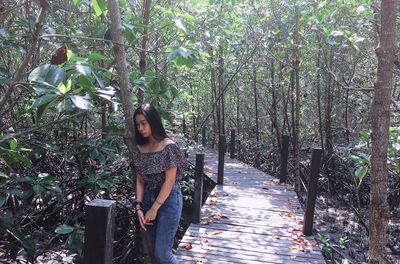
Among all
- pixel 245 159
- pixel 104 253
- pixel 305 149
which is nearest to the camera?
pixel 104 253

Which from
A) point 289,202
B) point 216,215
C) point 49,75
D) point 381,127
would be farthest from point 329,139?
point 49,75

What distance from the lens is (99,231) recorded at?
1.59 metres

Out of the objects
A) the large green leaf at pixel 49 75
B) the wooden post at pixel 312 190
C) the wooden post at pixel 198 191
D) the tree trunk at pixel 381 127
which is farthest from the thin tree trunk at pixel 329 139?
the large green leaf at pixel 49 75

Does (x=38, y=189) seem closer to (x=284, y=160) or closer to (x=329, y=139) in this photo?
(x=284, y=160)

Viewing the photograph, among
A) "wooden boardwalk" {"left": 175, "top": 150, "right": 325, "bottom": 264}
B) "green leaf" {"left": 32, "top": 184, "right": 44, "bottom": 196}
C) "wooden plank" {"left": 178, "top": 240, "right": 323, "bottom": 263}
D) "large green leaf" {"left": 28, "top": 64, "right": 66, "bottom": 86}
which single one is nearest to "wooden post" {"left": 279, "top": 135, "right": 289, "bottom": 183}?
"wooden boardwalk" {"left": 175, "top": 150, "right": 325, "bottom": 264}

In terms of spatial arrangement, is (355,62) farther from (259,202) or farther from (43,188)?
(43,188)

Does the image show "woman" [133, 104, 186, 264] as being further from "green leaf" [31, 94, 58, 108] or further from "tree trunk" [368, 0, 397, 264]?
"tree trunk" [368, 0, 397, 264]

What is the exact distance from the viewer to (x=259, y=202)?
6.05 metres

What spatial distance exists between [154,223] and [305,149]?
943 cm

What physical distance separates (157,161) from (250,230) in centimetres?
243

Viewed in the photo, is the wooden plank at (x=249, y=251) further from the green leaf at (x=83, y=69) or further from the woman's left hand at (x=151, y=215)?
the green leaf at (x=83, y=69)

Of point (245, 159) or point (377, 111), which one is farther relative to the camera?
point (245, 159)

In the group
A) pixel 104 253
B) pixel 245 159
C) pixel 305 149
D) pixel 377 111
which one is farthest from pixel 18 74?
pixel 245 159

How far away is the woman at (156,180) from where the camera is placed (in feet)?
9.07
